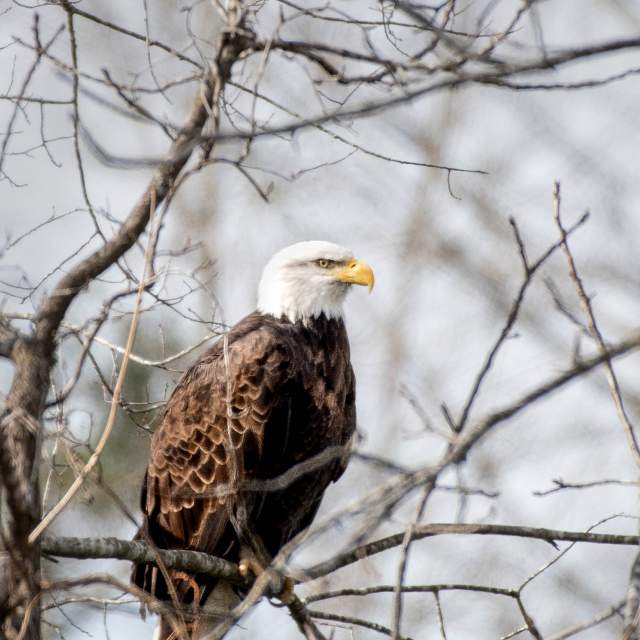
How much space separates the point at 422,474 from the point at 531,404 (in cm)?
28

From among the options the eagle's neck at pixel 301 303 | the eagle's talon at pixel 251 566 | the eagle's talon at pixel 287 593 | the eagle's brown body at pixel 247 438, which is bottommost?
the eagle's talon at pixel 287 593

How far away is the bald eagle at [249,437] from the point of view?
5180 millimetres

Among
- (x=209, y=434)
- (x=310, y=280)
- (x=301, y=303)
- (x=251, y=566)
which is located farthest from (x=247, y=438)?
(x=310, y=280)

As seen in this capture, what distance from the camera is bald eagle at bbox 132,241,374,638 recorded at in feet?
17.0

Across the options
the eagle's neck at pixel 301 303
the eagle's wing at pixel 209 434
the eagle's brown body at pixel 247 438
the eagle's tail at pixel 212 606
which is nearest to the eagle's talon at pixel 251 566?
the eagle's brown body at pixel 247 438

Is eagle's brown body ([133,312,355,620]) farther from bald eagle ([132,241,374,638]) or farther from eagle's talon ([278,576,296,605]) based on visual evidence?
eagle's talon ([278,576,296,605])

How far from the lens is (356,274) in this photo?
579cm

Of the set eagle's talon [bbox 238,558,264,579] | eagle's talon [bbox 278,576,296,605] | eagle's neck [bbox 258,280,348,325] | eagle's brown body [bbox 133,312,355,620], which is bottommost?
eagle's talon [bbox 278,576,296,605]

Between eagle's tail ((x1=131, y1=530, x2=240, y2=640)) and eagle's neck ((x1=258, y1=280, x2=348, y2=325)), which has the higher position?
eagle's neck ((x1=258, y1=280, x2=348, y2=325))

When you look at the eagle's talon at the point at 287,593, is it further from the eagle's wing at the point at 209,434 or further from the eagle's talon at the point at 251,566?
the eagle's wing at the point at 209,434

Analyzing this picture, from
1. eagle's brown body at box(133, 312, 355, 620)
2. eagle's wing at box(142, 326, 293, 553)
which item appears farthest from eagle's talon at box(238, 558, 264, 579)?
eagle's wing at box(142, 326, 293, 553)

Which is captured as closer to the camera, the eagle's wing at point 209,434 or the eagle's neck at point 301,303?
the eagle's wing at point 209,434

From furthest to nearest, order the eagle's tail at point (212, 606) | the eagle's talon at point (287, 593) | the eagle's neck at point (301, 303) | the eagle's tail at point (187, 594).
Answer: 1. the eagle's neck at point (301, 303)
2. the eagle's tail at point (212, 606)
3. the eagle's tail at point (187, 594)
4. the eagle's talon at point (287, 593)

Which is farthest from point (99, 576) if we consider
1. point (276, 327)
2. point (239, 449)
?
point (276, 327)
